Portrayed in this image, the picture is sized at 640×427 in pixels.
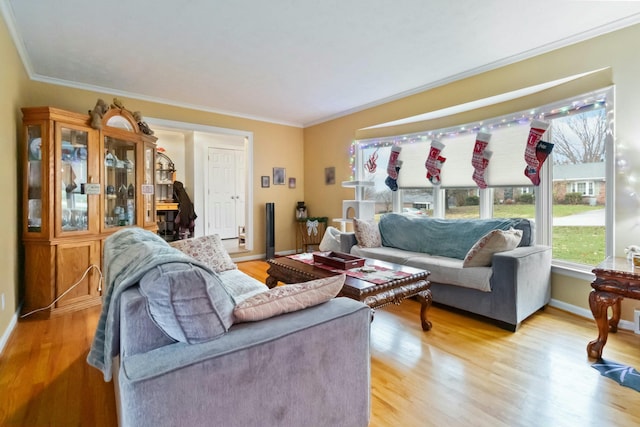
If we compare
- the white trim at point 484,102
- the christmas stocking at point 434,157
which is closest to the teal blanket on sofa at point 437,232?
the christmas stocking at point 434,157

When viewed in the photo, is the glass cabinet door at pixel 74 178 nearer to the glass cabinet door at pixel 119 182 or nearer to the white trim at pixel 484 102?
the glass cabinet door at pixel 119 182

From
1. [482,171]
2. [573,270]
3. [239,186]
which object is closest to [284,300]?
[573,270]

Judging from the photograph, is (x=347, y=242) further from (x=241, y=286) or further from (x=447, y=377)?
(x=447, y=377)

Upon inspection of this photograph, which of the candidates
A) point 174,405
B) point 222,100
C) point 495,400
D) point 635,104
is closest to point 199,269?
point 174,405

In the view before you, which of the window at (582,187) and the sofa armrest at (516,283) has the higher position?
the window at (582,187)

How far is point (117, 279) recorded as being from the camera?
4.34 feet

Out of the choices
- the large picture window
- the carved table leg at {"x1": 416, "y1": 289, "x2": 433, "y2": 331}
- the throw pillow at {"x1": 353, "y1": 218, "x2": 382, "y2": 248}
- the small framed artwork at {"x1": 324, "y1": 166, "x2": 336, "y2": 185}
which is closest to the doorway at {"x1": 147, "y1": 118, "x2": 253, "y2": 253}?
the small framed artwork at {"x1": 324, "y1": 166, "x2": 336, "y2": 185}

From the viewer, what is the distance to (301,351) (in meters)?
1.17

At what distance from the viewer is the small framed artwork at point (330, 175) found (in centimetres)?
547

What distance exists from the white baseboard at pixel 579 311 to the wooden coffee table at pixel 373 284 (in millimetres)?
1435

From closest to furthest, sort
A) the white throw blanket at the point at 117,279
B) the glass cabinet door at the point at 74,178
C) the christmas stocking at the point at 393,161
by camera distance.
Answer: the white throw blanket at the point at 117,279 < the glass cabinet door at the point at 74,178 < the christmas stocking at the point at 393,161

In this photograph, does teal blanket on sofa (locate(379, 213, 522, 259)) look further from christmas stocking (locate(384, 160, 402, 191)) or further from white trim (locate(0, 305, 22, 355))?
white trim (locate(0, 305, 22, 355))

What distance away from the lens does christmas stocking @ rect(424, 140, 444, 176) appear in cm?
414

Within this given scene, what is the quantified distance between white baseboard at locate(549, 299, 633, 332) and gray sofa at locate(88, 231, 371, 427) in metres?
2.58
